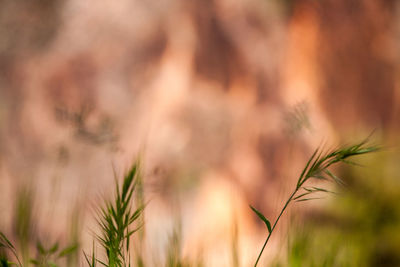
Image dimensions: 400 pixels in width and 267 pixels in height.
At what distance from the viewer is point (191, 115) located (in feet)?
4.11

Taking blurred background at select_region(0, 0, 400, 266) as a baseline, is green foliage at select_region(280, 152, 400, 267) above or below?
below

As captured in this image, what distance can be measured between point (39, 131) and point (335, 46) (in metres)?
1.07

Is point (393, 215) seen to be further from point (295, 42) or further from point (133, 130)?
point (133, 130)

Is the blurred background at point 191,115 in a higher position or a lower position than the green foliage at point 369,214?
higher

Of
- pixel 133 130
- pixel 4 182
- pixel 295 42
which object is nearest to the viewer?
pixel 4 182

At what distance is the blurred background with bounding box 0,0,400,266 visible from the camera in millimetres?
1092

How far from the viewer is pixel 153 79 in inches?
48.1

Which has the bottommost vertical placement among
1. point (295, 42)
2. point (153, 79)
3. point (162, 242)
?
point (162, 242)

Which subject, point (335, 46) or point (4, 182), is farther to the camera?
point (335, 46)

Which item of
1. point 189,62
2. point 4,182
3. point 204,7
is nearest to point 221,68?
point 189,62

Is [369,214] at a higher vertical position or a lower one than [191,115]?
lower

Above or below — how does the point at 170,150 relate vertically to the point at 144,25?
below

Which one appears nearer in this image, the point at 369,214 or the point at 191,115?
the point at 369,214

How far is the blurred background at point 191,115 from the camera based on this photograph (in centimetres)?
109
